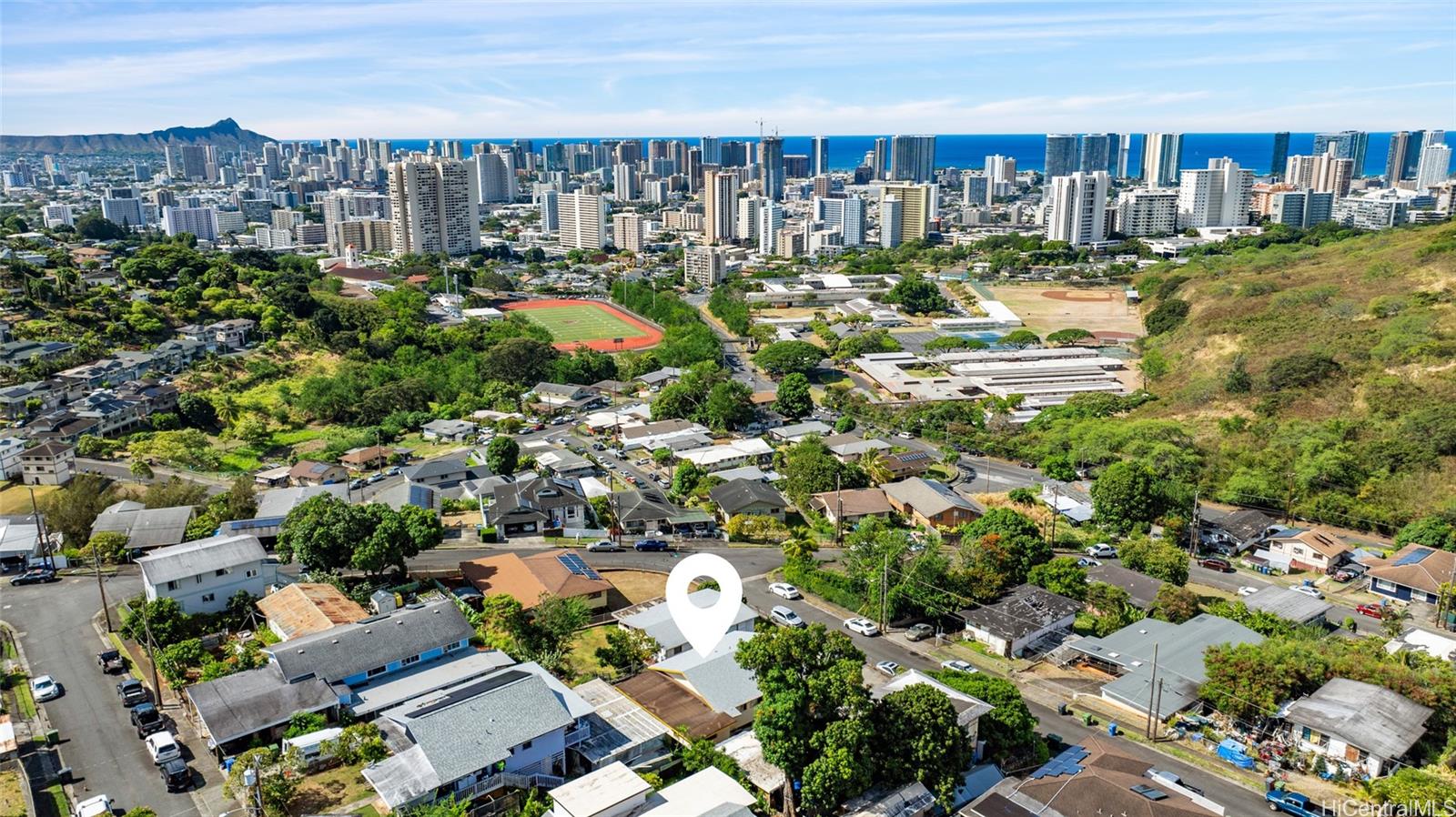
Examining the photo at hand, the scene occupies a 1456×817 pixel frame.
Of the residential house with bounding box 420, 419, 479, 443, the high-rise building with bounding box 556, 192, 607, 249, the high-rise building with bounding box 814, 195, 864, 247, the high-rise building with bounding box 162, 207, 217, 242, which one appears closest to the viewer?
the residential house with bounding box 420, 419, 479, 443

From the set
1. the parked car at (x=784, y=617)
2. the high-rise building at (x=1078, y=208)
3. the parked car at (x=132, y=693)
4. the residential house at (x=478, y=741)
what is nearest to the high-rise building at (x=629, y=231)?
the high-rise building at (x=1078, y=208)

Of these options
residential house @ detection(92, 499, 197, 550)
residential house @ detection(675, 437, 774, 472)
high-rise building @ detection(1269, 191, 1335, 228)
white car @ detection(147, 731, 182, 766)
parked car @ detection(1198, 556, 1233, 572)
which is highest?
high-rise building @ detection(1269, 191, 1335, 228)

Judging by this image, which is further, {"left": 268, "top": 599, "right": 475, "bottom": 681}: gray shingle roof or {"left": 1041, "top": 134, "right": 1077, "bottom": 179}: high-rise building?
{"left": 1041, "top": 134, "right": 1077, "bottom": 179}: high-rise building

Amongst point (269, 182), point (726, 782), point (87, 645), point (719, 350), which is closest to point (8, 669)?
point (87, 645)

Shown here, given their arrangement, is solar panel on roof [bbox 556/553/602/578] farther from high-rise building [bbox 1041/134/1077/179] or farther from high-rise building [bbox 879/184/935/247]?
high-rise building [bbox 1041/134/1077/179]

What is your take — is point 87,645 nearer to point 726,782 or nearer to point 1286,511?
point 726,782

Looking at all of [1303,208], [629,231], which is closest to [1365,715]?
[629,231]

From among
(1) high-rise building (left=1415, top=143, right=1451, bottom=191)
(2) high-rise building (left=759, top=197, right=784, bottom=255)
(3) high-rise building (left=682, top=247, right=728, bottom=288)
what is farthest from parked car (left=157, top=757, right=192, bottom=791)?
(1) high-rise building (left=1415, top=143, right=1451, bottom=191)
